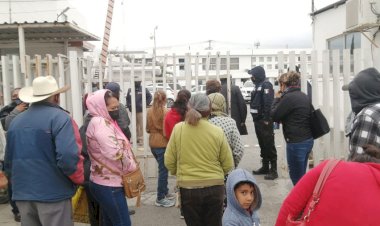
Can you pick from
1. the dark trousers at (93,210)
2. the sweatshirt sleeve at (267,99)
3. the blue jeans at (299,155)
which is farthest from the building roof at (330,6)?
the dark trousers at (93,210)

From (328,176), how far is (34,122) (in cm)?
237

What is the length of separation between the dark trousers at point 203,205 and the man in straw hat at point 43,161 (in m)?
0.98

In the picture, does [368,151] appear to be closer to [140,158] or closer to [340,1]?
[140,158]

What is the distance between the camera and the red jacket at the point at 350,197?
2.00 metres

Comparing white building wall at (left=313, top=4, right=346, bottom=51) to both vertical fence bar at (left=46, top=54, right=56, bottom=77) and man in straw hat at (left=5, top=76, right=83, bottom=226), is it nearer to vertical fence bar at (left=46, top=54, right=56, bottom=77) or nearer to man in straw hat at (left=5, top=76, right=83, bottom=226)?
vertical fence bar at (left=46, top=54, right=56, bottom=77)

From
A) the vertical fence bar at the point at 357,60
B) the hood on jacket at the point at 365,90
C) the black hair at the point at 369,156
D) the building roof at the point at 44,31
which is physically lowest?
the black hair at the point at 369,156

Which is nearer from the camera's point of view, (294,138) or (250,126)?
(294,138)

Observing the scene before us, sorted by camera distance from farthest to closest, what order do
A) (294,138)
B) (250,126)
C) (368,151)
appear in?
1. (250,126)
2. (294,138)
3. (368,151)

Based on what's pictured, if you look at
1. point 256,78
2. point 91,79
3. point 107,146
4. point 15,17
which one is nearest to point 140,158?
point 91,79

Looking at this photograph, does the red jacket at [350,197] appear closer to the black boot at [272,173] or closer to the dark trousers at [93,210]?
the dark trousers at [93,210]

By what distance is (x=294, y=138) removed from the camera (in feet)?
17.8

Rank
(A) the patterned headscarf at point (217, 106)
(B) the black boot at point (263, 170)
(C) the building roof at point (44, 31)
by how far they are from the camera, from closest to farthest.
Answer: (A) the patterned headscarf at point (217, 106) < (B) the black boot at point (263, 170) < (C) the building roof at point (44, 31)

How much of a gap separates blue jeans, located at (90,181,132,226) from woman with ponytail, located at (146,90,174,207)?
79.5 inches

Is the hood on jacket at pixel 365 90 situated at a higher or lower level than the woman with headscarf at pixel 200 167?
higher
